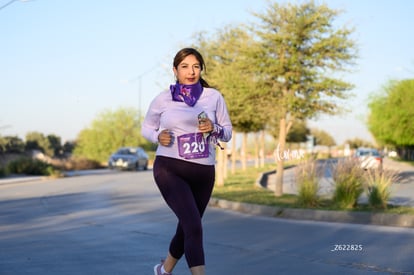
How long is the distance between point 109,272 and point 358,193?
7723 millimetres

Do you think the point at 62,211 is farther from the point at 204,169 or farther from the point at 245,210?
the point at 204,169

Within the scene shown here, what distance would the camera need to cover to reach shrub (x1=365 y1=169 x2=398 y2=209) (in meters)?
12.8

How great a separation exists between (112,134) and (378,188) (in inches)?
2395

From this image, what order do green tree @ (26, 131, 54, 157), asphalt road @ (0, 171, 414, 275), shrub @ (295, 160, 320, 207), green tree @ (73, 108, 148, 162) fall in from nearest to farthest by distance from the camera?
asphalt road @ (0, 171, 414, 275)
shrub @ (295, 160, 320, 207)
green tree @ (73, 108, 148, 162)
green tree @ (26, 131, 54, 157)

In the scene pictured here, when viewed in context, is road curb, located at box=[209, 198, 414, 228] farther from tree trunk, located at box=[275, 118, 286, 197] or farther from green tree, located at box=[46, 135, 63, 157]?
green tree, located at box=[46, 135, 63, 157]

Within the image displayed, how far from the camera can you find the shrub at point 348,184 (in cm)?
1324

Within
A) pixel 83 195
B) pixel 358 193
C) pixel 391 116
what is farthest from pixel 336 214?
pixel 391 116

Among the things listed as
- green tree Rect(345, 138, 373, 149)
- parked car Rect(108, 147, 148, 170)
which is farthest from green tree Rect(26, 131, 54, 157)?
green tree Rect(345, 138, 373, 149)

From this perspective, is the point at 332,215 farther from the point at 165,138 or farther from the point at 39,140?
the point at 39,140

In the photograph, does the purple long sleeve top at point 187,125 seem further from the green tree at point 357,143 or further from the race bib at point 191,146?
the green tree at point 357,143

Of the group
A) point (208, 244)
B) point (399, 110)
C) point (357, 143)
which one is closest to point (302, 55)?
point (208, 244)

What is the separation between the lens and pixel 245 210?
14398 mm

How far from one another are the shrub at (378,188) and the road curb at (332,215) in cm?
102

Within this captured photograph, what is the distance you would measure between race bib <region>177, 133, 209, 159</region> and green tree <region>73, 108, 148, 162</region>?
66027 millimetres
